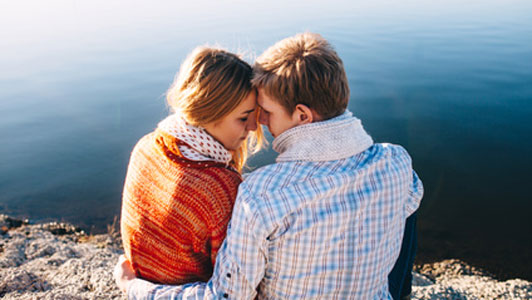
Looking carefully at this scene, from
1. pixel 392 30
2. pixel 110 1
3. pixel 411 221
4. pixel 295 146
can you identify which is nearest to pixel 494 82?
pixel 392 30

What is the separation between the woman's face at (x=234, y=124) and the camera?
2.03 meters

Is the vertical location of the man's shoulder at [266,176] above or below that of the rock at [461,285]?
above

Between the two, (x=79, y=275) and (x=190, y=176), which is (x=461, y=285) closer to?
(x=190, y=176)

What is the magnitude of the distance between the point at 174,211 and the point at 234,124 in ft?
2.15

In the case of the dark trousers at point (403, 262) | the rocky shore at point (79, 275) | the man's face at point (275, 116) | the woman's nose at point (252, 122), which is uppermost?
the man's face at point (275, 116)

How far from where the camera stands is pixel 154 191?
5.77 ft

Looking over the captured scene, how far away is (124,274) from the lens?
1981 mm

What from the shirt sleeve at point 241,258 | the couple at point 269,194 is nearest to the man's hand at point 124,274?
the couple at point 269,194

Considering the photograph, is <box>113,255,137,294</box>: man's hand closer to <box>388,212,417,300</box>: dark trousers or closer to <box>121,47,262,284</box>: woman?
<box>121,47,262,284</box>: woman

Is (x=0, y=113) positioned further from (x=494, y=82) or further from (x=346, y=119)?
(x=494, y=82)

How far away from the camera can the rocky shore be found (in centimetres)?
309

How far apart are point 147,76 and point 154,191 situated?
12.6 metres

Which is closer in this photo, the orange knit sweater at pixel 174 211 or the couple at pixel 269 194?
the couple at pixel 269 194

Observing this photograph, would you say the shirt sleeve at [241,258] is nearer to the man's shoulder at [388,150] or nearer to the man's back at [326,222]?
the man's back at [326,222]
